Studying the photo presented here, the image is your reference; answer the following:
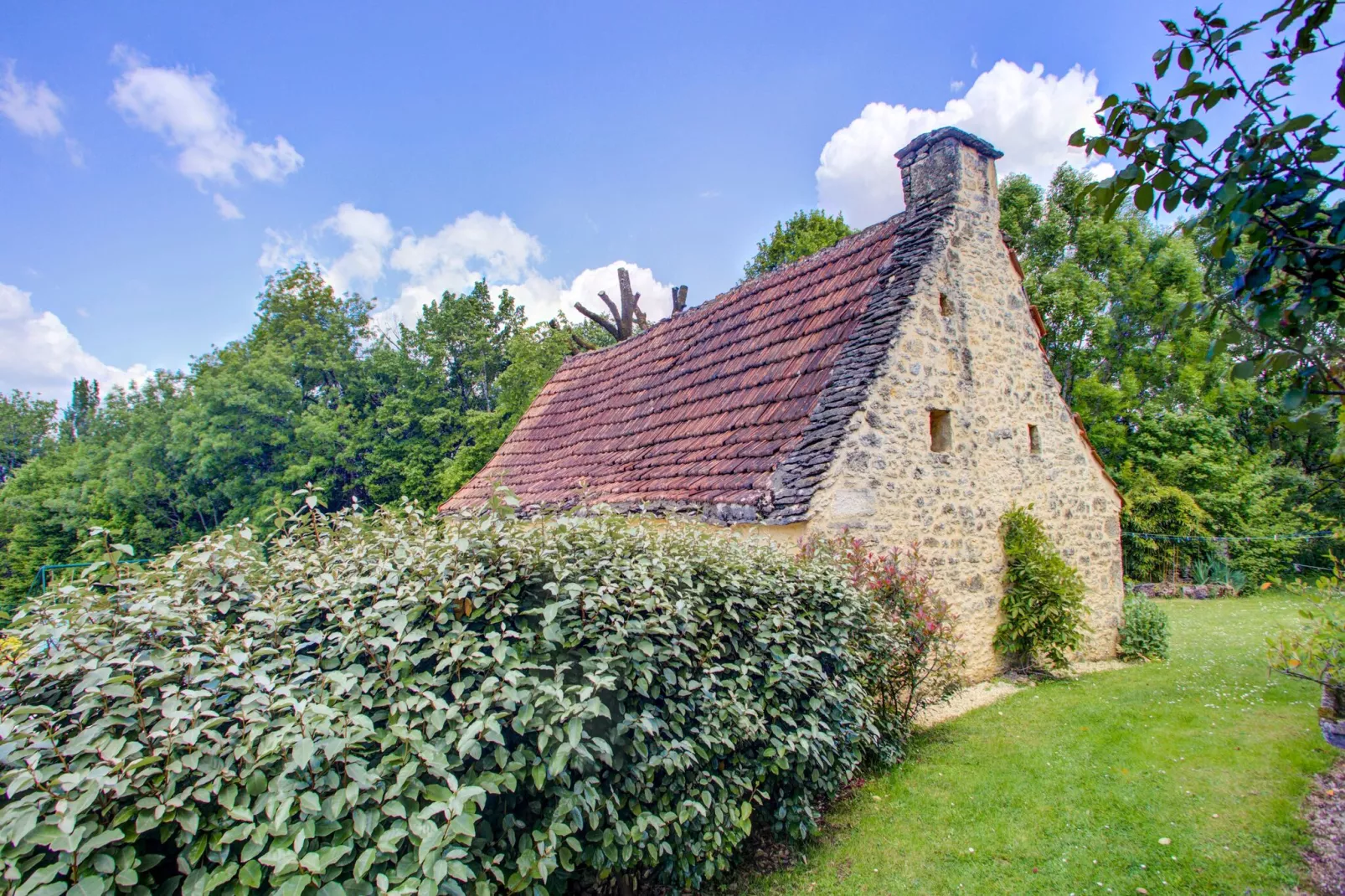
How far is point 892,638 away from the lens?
5.37 metres

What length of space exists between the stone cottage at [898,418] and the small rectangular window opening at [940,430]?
0.02m

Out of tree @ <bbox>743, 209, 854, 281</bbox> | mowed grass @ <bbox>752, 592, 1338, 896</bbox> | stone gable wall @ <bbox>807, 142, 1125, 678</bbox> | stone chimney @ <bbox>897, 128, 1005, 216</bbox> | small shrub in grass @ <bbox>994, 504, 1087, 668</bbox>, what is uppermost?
tree @ <bbox>743, 209, 854, 281</bbox>

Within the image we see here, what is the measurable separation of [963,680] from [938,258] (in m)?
5.31

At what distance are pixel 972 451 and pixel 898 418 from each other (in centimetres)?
163

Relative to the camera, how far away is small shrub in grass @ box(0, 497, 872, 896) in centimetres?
225

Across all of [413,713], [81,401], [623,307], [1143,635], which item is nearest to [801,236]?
[623,307]

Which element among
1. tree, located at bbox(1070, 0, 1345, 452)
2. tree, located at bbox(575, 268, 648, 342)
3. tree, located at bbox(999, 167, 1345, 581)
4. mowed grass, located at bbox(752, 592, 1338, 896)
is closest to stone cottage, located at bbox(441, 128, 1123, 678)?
mowed grass, located at bbox(752, 592, 1338, 896)

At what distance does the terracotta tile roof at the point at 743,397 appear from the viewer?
285 inches

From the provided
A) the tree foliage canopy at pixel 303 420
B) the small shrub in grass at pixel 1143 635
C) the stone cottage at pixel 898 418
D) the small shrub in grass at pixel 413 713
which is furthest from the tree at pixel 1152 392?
the small shrub in grass at pixel 413 713

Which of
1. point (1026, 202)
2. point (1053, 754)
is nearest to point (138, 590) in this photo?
point (1053, 754)

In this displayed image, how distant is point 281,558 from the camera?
3488 millimetres

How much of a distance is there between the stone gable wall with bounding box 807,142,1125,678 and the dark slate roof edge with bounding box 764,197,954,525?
13 centimetres

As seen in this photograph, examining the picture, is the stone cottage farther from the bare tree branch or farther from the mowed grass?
the bare tree branch

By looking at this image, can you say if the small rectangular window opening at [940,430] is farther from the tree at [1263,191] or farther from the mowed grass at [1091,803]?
the tree at [1263,191]
